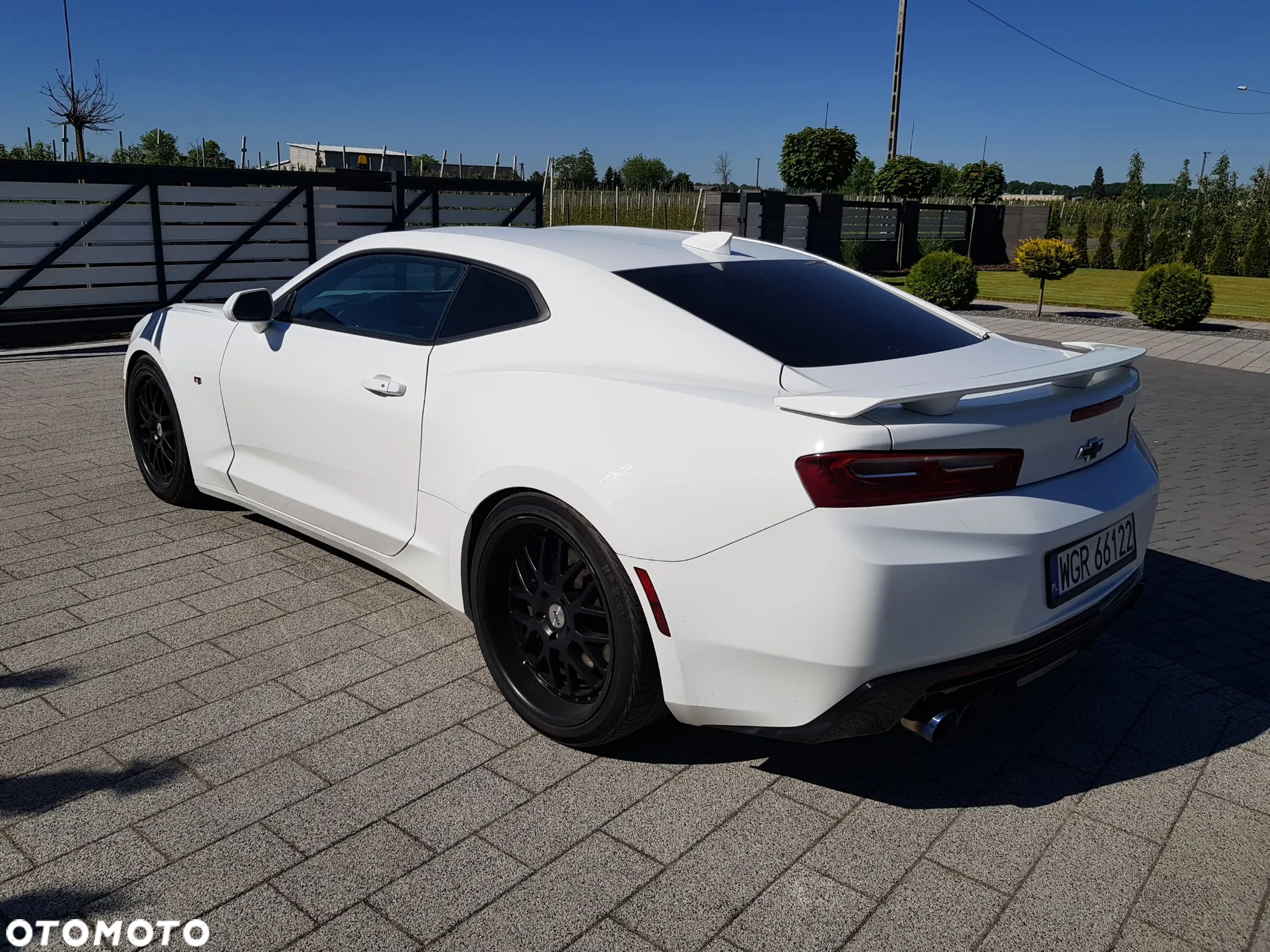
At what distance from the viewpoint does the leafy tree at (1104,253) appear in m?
34.4

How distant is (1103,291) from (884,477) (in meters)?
24.0

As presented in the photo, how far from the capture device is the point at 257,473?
15.1 feet

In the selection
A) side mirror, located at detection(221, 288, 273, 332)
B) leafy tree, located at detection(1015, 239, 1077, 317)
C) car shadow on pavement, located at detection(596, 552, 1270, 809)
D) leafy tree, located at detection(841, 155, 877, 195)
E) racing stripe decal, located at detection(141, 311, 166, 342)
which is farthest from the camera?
leafy tree, located at detection(841, 155, 877, 195)

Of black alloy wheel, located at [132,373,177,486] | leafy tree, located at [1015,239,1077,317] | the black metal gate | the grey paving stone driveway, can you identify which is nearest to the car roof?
the grey paving stone driveway

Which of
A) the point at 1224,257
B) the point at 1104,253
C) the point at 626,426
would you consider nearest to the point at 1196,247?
the point at 1224,257

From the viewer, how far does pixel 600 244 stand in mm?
3838

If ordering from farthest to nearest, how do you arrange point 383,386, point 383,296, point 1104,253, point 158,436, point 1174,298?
1. point 1104,253
2. point 1174,298
3. point 158,436
4. point 383,296
5. point 383,386

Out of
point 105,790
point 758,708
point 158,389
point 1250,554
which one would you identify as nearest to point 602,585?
point 758,708

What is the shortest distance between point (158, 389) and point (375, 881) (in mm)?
3666

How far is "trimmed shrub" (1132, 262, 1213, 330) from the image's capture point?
52.3ft

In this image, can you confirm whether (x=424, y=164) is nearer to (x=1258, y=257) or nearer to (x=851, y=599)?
(x=1258, y=257)

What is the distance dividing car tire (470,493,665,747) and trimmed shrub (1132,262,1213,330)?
1564 centimetres

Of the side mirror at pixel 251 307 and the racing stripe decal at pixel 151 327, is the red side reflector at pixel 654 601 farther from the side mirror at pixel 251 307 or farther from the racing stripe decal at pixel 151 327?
the racing stripe decal at pixel 151 327

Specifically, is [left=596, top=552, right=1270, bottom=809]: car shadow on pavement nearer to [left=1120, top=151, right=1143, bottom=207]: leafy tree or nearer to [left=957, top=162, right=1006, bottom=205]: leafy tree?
[left=957, top=162, right=1006, bottom=205]: leafy tree
